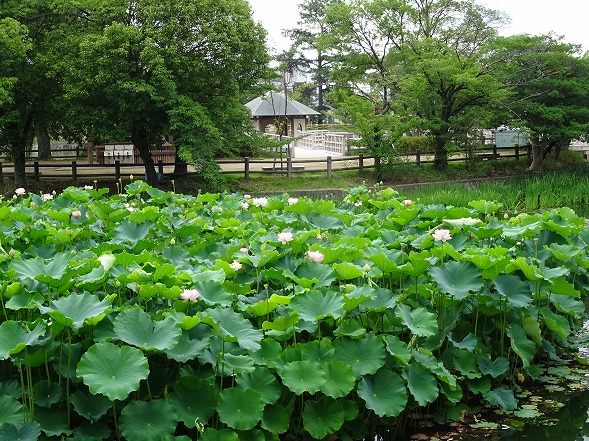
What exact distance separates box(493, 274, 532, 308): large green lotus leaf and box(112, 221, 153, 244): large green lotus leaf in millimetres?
2555

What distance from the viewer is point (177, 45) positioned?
17.9m

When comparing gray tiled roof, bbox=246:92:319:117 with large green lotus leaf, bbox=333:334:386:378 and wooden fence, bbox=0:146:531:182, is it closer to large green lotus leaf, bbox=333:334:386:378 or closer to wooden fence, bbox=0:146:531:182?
wooden fence, bbox=0:146:531:182

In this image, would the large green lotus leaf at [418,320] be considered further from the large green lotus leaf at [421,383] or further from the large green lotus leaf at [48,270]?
the large green lotus leaf at [48,270]

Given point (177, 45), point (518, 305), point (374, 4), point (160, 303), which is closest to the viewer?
point (160, 303)

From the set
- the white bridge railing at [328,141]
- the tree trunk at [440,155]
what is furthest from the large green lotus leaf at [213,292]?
the white bridge railing at [328,141]

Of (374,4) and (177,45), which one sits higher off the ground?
(374,4)

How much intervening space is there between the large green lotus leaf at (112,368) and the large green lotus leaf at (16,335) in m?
0.25

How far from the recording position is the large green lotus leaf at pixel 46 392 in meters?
3.14

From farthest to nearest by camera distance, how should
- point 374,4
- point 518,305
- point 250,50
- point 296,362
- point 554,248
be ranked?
point 374,4 → point 250,50 → point 554,248 → point 518,305 → point 296,362

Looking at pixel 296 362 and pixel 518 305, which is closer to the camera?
pixel 296 362

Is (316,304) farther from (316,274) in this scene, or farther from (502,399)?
(502,399)

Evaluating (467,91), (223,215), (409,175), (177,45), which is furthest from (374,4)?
(223,215)

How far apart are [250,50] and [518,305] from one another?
16.3 meters

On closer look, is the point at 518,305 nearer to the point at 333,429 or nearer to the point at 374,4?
the point at 333,429
